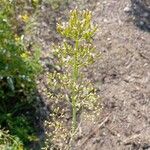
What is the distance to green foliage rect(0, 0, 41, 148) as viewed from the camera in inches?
188

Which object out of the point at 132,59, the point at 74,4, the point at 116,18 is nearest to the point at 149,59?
the point at 132,59

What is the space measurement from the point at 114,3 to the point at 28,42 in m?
1.23

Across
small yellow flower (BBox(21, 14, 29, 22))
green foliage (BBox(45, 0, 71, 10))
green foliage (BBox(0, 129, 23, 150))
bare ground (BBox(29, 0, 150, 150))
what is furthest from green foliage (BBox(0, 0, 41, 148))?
green foliage (BBox(45, 0, 71, 10))

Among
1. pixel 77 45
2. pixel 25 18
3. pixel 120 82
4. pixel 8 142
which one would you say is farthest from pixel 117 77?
pixel 77 45

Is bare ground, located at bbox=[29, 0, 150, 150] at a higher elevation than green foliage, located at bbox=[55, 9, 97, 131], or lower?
lower

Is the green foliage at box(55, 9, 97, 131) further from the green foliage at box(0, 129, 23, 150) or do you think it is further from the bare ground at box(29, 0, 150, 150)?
the bare ground at box(29, 0, 150, 150)

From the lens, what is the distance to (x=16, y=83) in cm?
496

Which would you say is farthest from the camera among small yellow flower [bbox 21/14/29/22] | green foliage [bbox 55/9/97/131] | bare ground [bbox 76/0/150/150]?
small yellow flower [bbox 21/14/29/22]

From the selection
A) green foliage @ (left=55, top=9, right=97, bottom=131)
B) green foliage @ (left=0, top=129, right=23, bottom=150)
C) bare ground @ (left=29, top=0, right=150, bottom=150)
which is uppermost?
green foliage @ (left=55, top=9, right=97, bottom=131)

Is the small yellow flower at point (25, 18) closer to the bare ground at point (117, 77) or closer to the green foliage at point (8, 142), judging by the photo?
the bare ground at point (117, 77)

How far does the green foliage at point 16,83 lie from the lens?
4.79 m

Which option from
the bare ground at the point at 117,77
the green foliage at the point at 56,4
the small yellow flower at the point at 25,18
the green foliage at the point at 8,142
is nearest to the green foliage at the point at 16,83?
the green foliage at the point at 8,142

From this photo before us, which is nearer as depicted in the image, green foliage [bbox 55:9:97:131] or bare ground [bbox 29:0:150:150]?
green foliage [bbox 55:9:97:131]

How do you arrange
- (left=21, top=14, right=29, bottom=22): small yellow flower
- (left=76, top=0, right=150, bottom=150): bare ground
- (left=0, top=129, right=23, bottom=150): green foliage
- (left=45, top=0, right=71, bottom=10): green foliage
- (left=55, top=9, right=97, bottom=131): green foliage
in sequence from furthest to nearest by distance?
(left=45, top=0, right=71, bottom=10): green foliage → (left=21, top=14, right=29, bottom=22): small yellow flower → (left=76, top=0, right=150, bottom=150): bare ground → (left=0, top=129, right=23, bottom=150): green foliage → (left=55, top=9, right=97, bottom=131): green foliage
